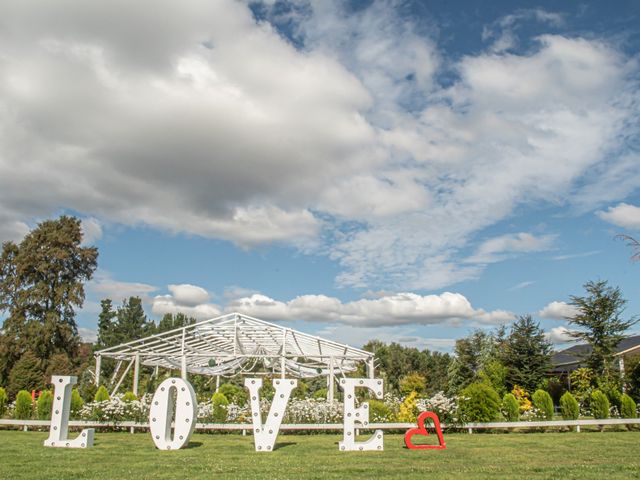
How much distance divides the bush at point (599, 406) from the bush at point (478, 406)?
3.72 meters

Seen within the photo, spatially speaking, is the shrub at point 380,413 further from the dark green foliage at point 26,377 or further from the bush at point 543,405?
the dark green foliage at point 26,377

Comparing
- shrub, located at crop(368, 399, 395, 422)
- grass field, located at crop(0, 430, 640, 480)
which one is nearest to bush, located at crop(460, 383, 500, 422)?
shrub, located at crop(368, 399, 395, 422)

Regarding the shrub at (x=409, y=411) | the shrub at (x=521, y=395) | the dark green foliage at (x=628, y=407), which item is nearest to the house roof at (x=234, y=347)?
the shrub at (x=409, y=411)

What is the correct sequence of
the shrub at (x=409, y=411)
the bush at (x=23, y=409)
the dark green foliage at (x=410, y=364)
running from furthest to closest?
the dark green foliage at (x=410, y=364) → the bush at (x=23, y=409) → the shrub at (x=409, y=411)

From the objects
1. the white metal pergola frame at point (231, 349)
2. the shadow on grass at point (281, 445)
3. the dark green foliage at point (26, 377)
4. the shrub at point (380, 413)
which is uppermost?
the white metal pergola frame at point (231, 349)

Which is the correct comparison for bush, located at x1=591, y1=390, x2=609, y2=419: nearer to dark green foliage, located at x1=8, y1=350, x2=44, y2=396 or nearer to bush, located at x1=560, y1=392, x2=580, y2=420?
bush, located at x1=560, y1=392, x2=580, y2=420

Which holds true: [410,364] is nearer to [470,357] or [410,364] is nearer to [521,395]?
[470,357]

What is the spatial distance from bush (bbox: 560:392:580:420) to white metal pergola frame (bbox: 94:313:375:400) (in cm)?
684

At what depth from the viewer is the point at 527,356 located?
2423cm

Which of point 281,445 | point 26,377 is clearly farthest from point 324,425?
point 26,377

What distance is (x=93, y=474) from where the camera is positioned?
781 cm

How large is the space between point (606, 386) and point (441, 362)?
22311 millimetres

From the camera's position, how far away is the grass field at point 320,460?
7.88 metres

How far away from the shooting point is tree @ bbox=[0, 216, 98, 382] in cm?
3291
